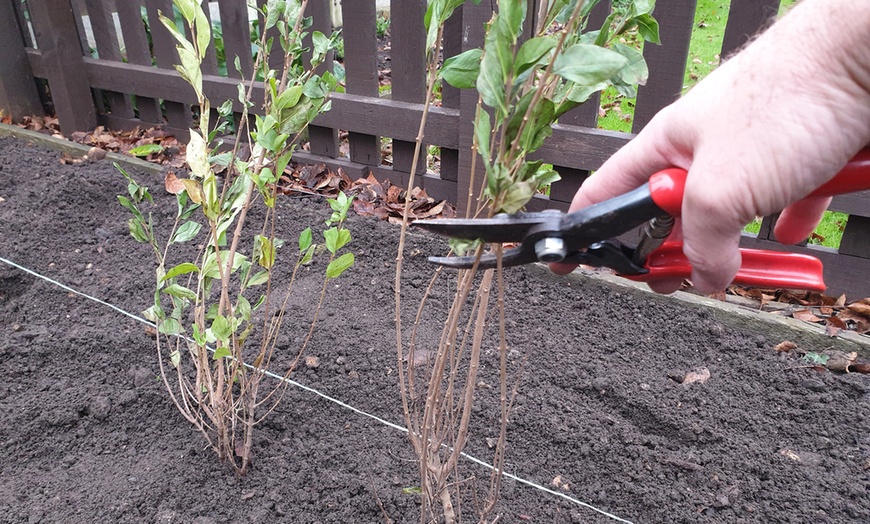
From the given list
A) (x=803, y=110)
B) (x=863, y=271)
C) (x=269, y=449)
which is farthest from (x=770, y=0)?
(x=269, y=449)

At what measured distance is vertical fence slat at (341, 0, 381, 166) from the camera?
116 inches

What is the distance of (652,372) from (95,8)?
376 cm

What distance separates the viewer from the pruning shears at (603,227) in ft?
2.97

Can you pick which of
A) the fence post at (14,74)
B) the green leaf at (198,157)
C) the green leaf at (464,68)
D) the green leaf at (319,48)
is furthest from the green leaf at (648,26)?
the fence post at (14,74)

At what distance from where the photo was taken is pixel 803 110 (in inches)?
33.0

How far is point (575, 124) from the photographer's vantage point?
103 inches

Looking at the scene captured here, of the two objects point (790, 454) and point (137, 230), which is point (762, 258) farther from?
point (137, 230)

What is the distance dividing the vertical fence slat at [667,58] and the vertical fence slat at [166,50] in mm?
2585

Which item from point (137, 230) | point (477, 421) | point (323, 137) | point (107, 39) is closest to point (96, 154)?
point (107, 39)

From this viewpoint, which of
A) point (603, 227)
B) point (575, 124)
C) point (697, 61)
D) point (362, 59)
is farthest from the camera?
point (697, 61)

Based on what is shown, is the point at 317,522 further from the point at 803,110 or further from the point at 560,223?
the point at 803,110

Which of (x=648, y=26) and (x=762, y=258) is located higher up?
(x=648, y=26)

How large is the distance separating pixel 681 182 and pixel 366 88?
238 centimetres

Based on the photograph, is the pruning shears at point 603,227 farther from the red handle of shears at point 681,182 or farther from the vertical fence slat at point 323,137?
the vertical fence slat at point 323,137
